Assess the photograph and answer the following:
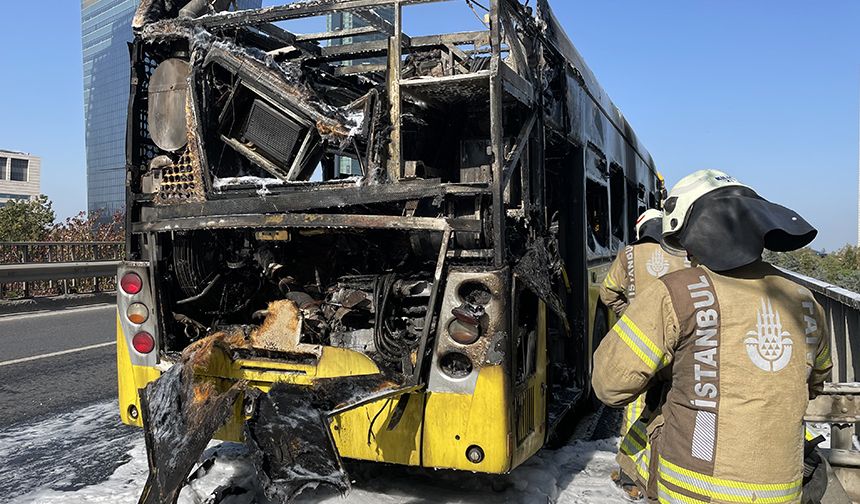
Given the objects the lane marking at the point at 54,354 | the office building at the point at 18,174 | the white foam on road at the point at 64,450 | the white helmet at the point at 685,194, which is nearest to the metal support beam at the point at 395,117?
the white helmet at the point at 685,194

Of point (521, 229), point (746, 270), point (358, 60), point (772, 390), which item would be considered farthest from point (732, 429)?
point (358, 60)

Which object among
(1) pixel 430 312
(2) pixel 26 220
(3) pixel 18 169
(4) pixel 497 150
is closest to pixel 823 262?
→ (4) pixel 497 150

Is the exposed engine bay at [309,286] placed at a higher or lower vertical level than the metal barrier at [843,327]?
higher

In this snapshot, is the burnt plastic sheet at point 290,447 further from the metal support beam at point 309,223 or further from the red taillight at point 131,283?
the red taillight at point 131,283

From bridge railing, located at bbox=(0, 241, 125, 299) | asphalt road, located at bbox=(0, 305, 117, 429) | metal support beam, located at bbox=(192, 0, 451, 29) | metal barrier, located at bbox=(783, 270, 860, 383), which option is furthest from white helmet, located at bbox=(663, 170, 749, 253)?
bridge railing, located at bbox=(0, 241, 125, 299)

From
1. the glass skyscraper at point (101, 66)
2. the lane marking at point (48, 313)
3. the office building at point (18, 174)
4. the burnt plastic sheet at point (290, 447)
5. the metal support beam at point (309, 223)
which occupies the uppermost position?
the glass skyscraper at point (101, 66)

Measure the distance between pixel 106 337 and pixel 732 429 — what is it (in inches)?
340

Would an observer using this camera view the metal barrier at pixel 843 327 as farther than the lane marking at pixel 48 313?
No

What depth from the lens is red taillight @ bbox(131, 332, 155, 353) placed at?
4.07 meters

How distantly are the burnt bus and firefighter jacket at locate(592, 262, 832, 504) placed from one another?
1244 millimetres

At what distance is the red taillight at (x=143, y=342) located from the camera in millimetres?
4074

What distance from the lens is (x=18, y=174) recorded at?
7338 cm

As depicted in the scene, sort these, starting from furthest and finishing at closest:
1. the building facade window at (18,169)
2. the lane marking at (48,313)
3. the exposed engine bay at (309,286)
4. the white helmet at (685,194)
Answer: the building facade window at (18,169) < the lane marking at (48,313) < the exposed engine bay at (309,286) < the white helmet at (685,194)

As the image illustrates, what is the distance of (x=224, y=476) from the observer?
400cm
